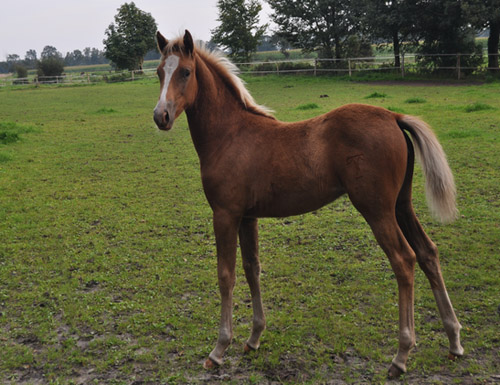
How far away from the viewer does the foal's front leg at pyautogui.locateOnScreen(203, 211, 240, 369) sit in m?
3.32

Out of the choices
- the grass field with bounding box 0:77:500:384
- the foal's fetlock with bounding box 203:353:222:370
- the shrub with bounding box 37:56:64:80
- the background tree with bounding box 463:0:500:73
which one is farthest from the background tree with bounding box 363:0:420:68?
the shrub with bounding box 37:56:64:80

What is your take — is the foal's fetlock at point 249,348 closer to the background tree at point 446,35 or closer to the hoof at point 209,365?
the hoof at point 209,365

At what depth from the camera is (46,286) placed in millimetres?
4723

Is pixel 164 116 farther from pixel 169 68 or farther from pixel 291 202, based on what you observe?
pixel 291 202

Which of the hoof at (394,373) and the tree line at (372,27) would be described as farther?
the tree line at (372,27)

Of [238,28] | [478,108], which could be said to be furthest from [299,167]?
[238,28]

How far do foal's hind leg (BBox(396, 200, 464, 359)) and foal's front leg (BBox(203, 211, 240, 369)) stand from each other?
A: 1.31 m

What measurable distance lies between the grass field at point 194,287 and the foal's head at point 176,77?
190cm

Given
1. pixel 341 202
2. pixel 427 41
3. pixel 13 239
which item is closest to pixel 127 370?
pixel 13 239

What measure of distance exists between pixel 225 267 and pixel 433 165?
1736 millimetres

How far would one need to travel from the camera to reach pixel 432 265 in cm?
335

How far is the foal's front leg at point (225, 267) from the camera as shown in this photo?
3.32 metres

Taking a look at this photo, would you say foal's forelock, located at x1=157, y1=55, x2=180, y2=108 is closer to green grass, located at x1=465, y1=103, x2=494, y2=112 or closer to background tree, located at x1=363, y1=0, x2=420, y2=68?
green grass, located at x1=465, y1=103, x2=494, y2=112

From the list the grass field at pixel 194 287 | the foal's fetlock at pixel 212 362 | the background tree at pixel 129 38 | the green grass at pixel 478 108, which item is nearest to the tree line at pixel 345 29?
the background tree at pixel 129 38
